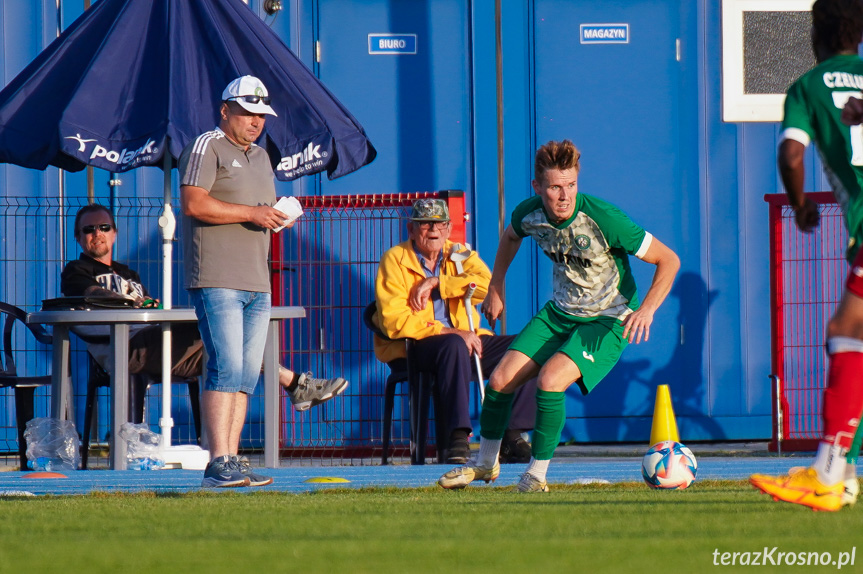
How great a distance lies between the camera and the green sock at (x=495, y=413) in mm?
6211

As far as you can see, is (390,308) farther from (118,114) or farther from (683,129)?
(683,129)

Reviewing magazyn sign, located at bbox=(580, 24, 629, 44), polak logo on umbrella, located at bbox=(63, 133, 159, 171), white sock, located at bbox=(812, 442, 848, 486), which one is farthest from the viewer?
magazyn sign, located at bbox=(580, 24, 629, 44)

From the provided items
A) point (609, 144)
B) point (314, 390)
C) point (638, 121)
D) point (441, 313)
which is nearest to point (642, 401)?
point (609, 144)

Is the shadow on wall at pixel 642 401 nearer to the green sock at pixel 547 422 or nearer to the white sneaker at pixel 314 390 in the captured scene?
the white sneaker at pixel 314 390

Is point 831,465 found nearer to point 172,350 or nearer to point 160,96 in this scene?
point 160,96

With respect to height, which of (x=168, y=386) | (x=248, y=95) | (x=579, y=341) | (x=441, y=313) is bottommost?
(x=168, y=386)

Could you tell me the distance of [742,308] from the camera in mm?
10672

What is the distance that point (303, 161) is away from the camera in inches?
318

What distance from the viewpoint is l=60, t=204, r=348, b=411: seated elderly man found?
8555 mm

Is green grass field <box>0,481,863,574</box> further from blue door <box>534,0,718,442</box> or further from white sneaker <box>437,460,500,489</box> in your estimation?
blue door <box>534,0,718,442</box>

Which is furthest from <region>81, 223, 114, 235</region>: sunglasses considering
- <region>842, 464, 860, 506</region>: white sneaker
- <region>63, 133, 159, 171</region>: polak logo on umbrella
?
<region>842, 464, 860, 506</region>: white sneaker

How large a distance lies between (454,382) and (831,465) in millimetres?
4049

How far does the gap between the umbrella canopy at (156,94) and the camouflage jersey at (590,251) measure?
2.33 meters

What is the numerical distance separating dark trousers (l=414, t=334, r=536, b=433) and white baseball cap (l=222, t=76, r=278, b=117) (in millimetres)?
2515
